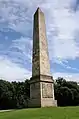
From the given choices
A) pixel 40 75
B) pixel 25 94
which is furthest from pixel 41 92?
pixel 25 94

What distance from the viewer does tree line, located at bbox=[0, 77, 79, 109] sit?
164 ft

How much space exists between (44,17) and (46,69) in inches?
235

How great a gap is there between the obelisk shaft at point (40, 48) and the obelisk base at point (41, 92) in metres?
0.59

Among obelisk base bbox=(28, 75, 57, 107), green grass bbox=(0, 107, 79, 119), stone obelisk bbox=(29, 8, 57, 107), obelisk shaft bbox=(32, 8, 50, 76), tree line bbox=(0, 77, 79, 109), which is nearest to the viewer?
green grass bbox=(0, 107, 79, 119)

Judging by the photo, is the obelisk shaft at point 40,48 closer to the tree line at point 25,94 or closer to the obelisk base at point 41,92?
the obelisk base at point 41,92

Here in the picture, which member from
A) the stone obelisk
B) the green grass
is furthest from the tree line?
the green grass

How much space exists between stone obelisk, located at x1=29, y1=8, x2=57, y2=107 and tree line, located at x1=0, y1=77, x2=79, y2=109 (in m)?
27.9

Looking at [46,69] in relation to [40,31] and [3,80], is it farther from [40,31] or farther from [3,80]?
[3,80]

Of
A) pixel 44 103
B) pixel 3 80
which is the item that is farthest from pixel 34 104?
pixel 3 80

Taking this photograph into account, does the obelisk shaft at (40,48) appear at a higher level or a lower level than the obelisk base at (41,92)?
higher

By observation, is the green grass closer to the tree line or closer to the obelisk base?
the obelisk base

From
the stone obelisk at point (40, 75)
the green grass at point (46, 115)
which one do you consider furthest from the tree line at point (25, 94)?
the green grass at point (46, 115)

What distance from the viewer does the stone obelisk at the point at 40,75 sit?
19.5m

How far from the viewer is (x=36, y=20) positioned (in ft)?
74.1
